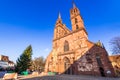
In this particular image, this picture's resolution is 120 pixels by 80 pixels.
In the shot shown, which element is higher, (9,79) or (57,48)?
(57,48)

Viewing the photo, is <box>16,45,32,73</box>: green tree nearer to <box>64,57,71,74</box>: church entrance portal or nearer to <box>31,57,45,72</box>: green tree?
<box>64,57,71,74</box>: church entrance portal

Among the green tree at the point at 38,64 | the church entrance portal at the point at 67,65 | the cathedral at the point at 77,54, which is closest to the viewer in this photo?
the cathedral at the point at 77,54

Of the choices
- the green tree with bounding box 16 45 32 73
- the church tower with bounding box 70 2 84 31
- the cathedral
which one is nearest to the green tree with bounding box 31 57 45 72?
the green tree with bounding box 16 45 32 73

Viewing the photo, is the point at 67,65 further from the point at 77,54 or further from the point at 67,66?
the point at 77,54

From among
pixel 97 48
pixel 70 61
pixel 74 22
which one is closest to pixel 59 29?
pixel 74 22

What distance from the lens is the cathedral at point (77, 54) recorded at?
22.8m

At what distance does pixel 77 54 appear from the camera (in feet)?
87.0

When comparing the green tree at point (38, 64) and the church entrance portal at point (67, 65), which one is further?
the green tree at point (38, 64)

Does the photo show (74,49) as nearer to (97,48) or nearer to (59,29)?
(97,48)

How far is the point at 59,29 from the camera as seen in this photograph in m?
36.0

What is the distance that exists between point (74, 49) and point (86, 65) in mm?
5949

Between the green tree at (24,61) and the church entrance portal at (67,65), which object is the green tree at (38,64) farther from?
the church entrance portal at (67,65)

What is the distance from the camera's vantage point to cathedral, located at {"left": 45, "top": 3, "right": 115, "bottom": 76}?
22.8 m

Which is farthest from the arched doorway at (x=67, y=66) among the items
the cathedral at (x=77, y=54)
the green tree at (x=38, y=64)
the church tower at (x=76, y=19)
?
the green tree at (x=38, y=64)
